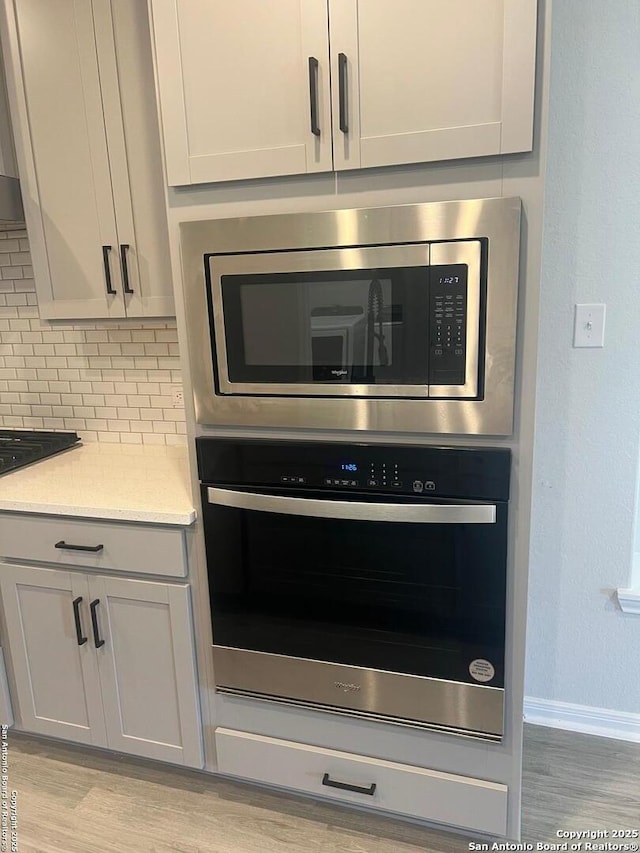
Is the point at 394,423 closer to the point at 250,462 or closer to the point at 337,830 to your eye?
the point at 250,462

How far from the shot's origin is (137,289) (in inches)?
77.0

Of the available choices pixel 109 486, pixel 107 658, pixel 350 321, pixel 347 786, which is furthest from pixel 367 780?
pixel 350 321

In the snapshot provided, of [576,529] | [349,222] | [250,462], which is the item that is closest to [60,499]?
[250,462]

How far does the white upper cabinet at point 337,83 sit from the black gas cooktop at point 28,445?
1146mm

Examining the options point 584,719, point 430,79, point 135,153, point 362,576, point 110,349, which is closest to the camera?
point 430,79

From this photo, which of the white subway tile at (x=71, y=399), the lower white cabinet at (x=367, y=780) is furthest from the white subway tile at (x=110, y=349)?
the lower white cabinet at (x=367, y=780)

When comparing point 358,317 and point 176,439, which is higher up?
point 358,317

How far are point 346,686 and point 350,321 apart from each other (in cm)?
97

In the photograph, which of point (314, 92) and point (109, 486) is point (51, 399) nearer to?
point (109, 486)

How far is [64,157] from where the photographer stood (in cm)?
192

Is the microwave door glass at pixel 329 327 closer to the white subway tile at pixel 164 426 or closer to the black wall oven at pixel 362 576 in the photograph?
the black wall oven at pixel 362 576

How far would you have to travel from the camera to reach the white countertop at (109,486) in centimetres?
178

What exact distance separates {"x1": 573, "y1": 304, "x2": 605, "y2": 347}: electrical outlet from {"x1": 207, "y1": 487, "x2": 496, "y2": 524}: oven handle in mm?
722

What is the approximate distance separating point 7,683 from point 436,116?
6.99ft
